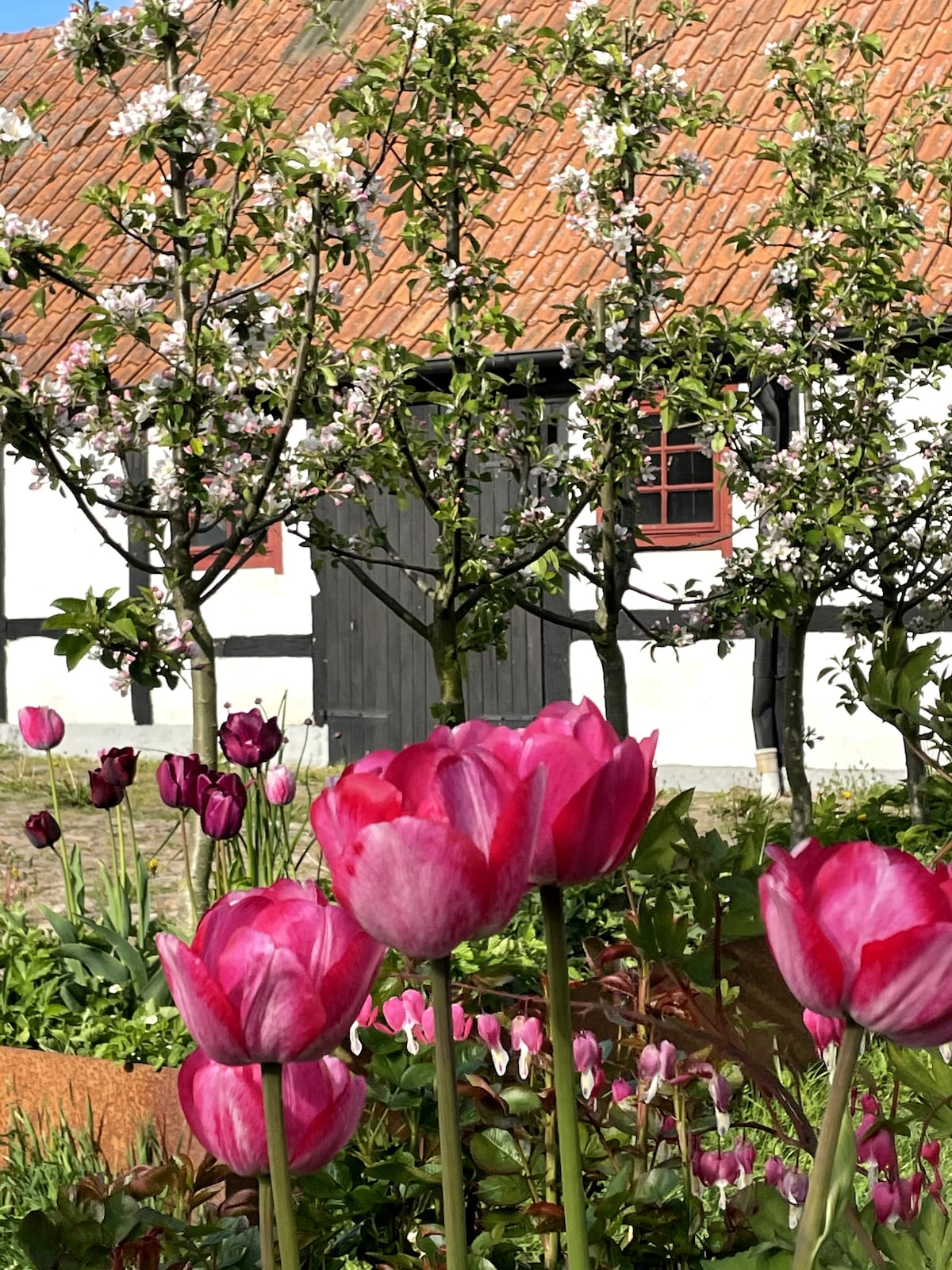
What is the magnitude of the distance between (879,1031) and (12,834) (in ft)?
27.0

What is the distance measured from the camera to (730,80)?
983 cm

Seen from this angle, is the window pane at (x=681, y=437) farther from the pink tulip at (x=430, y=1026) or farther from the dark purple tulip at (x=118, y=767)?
the pink tulip at (x=430, y=1026)

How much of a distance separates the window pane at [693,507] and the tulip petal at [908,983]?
897 cm

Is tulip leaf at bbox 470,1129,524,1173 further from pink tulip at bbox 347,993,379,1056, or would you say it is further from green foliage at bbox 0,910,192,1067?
green foliage at bbox 0,910,192,1067

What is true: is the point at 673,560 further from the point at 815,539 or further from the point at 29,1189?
the point at 29,1189

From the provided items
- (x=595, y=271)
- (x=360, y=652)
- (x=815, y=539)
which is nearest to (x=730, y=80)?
(x=595, y=271)

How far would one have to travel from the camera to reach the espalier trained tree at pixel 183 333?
12.8 ft

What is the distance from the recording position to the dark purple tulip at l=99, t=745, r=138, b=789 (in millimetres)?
3006

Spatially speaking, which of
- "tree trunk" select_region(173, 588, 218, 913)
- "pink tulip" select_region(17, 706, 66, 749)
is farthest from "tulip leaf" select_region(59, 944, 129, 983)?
"pink tulip" select_region(17, 706, 66, 749)

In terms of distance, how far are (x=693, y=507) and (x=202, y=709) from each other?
5.84 m

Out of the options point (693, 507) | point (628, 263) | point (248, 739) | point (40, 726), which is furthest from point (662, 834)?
point (693, 507)

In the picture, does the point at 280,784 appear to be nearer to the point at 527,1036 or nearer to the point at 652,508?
the point at 527,1036

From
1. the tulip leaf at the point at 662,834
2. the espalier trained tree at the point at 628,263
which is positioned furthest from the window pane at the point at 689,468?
the tulip leaf at the point at 662,834

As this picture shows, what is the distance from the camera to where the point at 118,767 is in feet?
9.88
